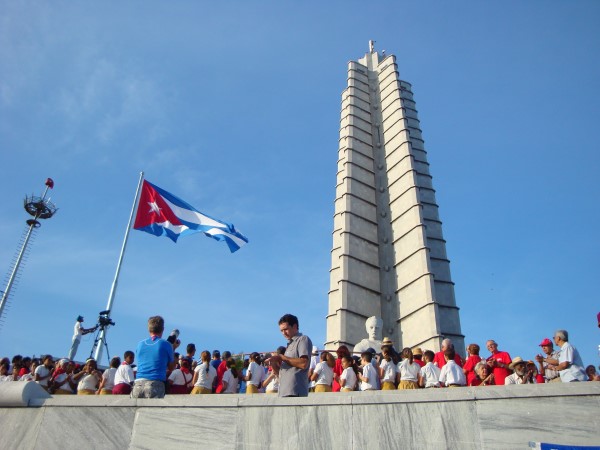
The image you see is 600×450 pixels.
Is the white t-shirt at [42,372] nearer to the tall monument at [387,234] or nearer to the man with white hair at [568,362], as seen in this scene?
the man with white hair at [568,362]

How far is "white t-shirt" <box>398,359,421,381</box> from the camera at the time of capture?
29.1ft

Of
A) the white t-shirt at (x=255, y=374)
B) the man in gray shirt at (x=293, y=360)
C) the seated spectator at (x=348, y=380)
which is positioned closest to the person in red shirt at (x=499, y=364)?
the seated spectator at (x=348, y=380)

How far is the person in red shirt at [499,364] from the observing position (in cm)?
871

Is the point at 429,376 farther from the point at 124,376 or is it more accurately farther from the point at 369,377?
the point at 124,376

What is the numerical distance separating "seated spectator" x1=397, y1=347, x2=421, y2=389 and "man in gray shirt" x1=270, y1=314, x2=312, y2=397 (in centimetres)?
309

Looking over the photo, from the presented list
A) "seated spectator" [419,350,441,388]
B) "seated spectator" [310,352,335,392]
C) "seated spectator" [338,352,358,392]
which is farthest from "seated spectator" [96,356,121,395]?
"seated spectator" [419,350,441,388]

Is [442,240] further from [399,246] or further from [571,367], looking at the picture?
[571,367]

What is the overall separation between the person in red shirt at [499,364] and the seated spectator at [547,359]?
569 mm

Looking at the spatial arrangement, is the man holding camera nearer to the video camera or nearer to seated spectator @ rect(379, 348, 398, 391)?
the video camera

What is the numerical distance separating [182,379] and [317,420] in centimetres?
409

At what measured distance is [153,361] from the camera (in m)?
6.69

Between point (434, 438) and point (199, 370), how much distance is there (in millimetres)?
4982

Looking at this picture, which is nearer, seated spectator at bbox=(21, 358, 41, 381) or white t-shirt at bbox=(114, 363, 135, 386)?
white t-shirt at bbox=(114, 363, 135, 386)

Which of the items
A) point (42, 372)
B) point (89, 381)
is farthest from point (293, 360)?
point (42, 372)
